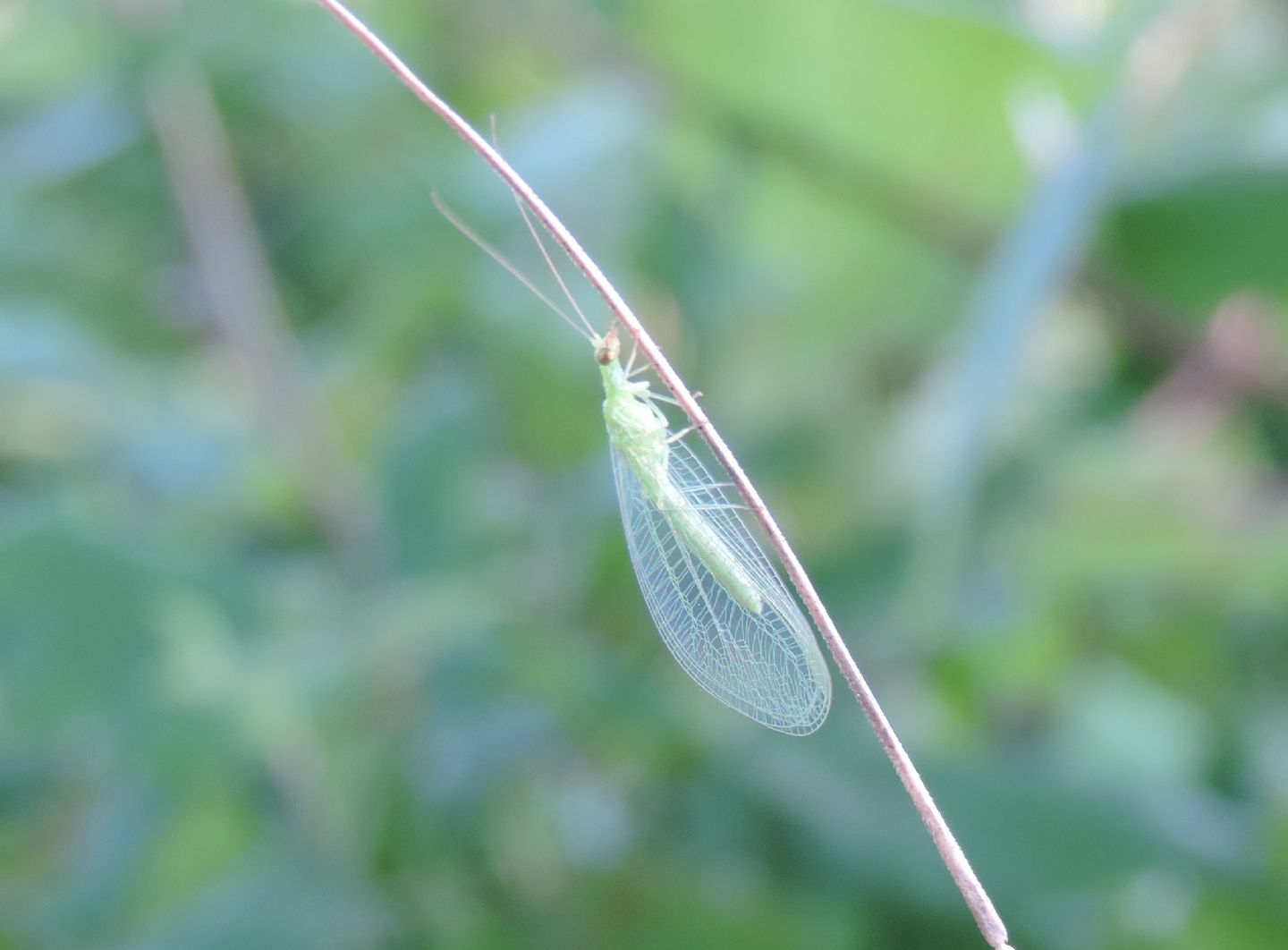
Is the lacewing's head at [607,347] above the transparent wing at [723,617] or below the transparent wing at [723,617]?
above

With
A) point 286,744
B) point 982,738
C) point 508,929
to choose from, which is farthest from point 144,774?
point 982,738

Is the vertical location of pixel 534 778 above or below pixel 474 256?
below

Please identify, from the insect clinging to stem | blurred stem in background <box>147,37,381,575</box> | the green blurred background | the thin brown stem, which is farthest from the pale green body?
the thin brown stem

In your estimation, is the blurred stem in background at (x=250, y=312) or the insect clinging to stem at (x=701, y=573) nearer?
the insect clinging to stem at (x=701, y=573)

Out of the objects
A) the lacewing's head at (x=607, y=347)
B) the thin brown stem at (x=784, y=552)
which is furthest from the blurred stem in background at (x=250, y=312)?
the thin brown stem at (x=784, y=552)

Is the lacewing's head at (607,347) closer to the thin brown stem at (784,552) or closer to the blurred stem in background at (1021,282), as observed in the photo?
the blurred stem in background at (1021,282)

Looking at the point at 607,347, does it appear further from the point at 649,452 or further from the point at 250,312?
the point at 250,312

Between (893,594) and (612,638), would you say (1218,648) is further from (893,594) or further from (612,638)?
(612,638)

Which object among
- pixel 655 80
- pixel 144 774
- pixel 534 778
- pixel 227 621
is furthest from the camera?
pixel 655 80
